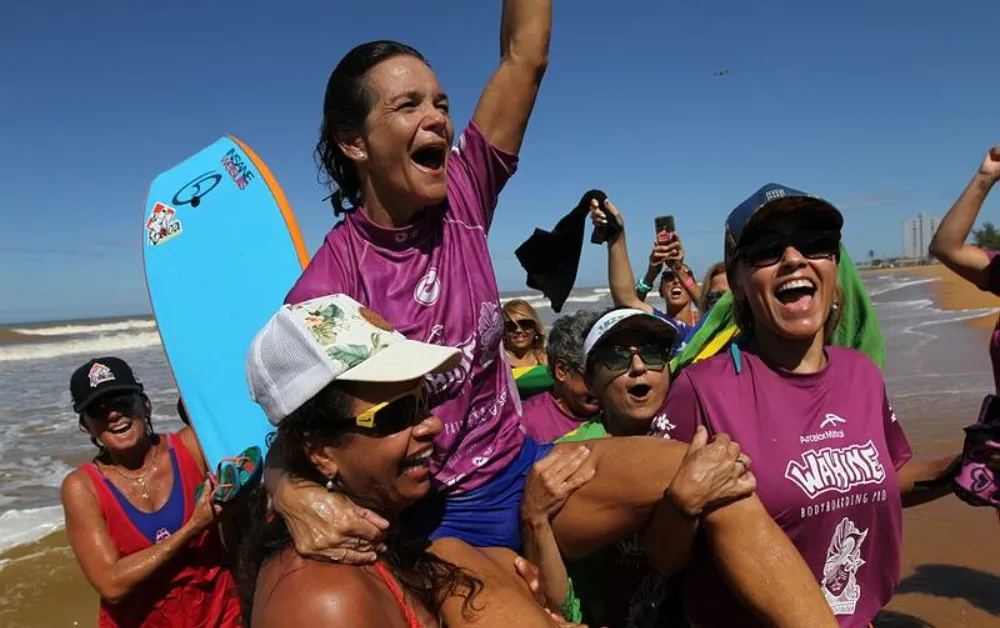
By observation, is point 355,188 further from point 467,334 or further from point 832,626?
point 832,626

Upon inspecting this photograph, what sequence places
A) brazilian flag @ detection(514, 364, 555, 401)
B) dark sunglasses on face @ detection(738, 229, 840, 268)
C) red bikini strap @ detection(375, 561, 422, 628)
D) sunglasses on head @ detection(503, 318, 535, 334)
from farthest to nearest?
1. sunglasses on head @ detection(503, 318, 535, 334)
2. brazilian flag @ detection(514, 364, 555, 401)
3. dark sunglasses on face @ detection(738, 229, 840, 268)
4. red bikini strap @ detection(375, 561, 422, 628)

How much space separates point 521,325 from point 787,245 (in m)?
3.65

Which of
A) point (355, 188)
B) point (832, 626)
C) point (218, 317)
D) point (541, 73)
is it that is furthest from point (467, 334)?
point (218, 317)

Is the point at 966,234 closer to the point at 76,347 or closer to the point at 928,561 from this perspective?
the point at 928,561

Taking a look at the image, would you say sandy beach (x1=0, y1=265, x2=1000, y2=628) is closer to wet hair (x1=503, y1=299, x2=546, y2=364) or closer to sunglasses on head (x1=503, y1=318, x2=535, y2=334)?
wet hair (x1=503, y1=299, x2=546, y2=364)

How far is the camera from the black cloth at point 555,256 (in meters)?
2.79

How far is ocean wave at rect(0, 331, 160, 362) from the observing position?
28.7 meters

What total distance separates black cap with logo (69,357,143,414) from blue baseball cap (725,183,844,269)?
2753mm

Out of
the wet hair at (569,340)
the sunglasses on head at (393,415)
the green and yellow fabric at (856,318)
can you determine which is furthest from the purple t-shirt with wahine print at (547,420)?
the sunglasses on head at (393,415)

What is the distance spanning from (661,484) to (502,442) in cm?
49

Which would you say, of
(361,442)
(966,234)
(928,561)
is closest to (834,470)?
(361,442)

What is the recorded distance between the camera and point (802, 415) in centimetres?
201

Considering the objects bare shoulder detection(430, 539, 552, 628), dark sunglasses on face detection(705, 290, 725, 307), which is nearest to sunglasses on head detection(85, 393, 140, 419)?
bare shoulder detection(430, 539, 552, 628)

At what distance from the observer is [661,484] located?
1.76 metres
